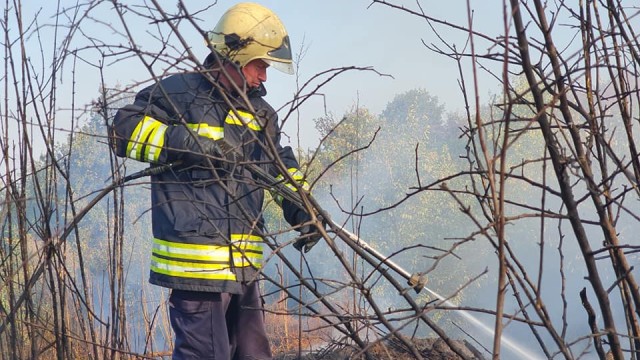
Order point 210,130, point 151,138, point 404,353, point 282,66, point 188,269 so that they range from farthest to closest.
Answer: point 404,353
point 282,66
point 210,130
point 188,269
point 151,138

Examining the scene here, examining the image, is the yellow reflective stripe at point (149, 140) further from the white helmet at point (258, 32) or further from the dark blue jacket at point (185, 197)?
the white helmet at point (258, 32)

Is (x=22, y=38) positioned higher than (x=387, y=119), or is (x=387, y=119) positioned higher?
(x=387, y=119)

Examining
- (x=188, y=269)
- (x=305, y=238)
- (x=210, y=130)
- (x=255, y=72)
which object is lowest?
(x=188, y=269)

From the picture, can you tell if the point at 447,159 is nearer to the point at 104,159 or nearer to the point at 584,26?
the point at 104,159

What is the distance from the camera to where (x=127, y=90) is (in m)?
1.91

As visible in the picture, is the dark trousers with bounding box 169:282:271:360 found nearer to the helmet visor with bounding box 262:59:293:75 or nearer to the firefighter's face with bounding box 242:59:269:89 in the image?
the firefighter's face with bounding box 242:59:269:89

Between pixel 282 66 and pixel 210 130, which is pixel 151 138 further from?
pixel 282 66

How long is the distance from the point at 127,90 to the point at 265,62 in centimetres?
215

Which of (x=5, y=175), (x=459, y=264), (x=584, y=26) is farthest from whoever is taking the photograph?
(x=459, y=264)

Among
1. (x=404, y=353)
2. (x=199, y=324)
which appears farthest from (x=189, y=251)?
(x=404, y=353)

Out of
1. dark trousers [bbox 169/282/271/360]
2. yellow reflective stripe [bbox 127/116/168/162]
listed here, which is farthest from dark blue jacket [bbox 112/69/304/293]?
dark trousers [bbox 169/282/271/360]

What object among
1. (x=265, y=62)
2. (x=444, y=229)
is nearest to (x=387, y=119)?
(x=444, y=229)

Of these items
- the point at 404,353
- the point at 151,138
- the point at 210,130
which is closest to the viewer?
the point at 151,138

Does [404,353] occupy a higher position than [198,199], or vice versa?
[198,199]
